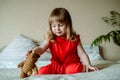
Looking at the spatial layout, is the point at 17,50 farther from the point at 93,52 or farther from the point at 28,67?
the point at 28,67

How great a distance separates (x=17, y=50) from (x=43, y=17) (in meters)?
0.64

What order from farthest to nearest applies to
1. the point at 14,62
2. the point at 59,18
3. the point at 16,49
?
the point at 16,49 → the point at 14,62 → the point at 59,18

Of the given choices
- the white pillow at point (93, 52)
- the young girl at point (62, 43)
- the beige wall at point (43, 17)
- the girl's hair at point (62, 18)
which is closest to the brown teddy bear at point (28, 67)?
the young girl at point (62, 43)

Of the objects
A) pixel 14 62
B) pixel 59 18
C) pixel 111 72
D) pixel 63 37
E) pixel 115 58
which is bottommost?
pixel 115 58

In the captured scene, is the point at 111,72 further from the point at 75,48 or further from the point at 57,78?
the point at 75,48

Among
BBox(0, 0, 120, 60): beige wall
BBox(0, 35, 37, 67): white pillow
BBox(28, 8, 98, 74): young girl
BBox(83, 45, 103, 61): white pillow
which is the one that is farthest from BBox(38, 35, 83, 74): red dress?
BBox(0, 0, 120, 60): beige wall

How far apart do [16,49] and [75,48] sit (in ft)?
4.00

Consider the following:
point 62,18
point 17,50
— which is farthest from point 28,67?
point 17,50

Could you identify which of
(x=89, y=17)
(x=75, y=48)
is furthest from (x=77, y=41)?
(x=89, y=17)

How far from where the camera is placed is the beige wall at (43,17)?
2.94 metres

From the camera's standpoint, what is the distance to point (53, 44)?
159cm

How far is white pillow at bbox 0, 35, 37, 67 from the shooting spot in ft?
8.02

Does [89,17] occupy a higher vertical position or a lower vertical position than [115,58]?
higher

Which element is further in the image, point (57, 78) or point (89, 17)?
point (89, 17)
